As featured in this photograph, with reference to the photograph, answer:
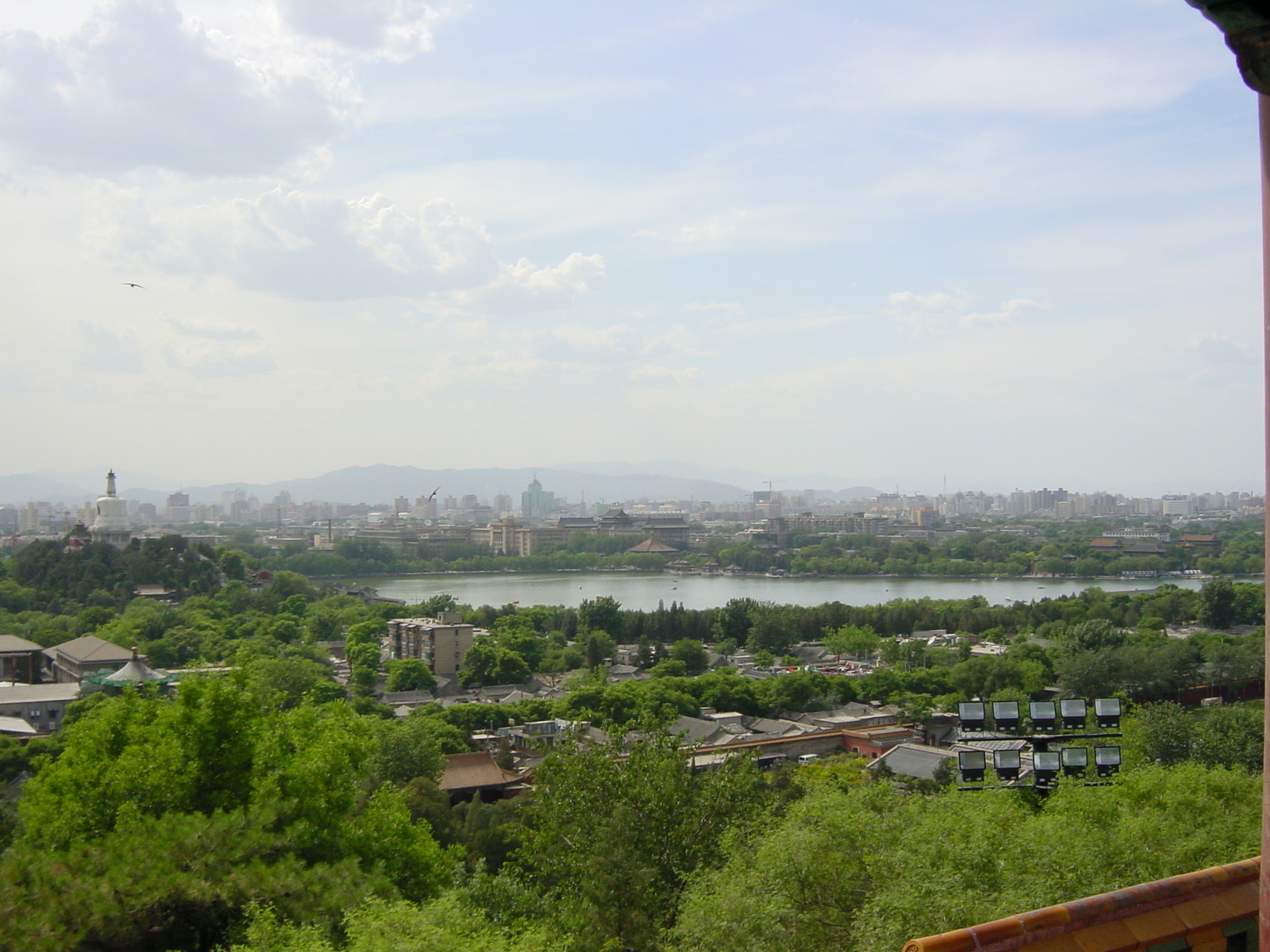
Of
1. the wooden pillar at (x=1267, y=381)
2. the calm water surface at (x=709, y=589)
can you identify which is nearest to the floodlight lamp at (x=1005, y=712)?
the wooden pillar at (x=1267, y=381)

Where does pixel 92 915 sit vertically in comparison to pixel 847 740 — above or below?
above

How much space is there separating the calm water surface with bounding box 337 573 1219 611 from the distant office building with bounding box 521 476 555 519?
44.7 metres

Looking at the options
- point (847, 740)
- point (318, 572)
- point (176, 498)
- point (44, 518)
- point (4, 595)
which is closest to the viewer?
point (847, 740)

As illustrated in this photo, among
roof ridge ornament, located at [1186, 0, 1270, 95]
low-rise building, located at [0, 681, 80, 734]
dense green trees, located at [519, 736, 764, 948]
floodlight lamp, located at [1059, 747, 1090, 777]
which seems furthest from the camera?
low-rise building, located at [0, 681, 80, 734]

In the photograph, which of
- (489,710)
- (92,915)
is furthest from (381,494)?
(92,915)

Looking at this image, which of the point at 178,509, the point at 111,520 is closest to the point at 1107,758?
the point at 111,520

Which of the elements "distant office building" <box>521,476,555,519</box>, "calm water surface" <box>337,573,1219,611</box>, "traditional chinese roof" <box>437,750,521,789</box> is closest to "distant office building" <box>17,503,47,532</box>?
"calm water surface" <box>337,573,1219,611</box>

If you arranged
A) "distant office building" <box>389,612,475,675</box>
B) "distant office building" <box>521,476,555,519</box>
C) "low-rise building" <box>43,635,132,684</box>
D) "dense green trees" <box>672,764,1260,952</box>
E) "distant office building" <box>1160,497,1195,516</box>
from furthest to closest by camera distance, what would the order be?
"distant office building" <box>521,476,555,519</box> < "distant office building" <box>1160,497,1195,516</box> < "distant office building" <box>389,612,475,675</box> < "low-rise building" <box>43,635,132,684</box> < "dense green trees" <box>672,764,1260,952</box>

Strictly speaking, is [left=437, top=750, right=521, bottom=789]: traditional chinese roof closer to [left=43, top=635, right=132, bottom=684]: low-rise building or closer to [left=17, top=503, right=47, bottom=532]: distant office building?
[left=43, top=635, right=132, bottom=684]: low-rise building

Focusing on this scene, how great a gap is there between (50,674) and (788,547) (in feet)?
114

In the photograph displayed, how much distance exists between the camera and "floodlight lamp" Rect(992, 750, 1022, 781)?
14.6 feet

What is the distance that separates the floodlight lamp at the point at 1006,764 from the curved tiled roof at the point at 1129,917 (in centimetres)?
323

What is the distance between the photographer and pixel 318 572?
35531mm

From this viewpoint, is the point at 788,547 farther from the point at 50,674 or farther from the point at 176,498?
the point at 176,498
